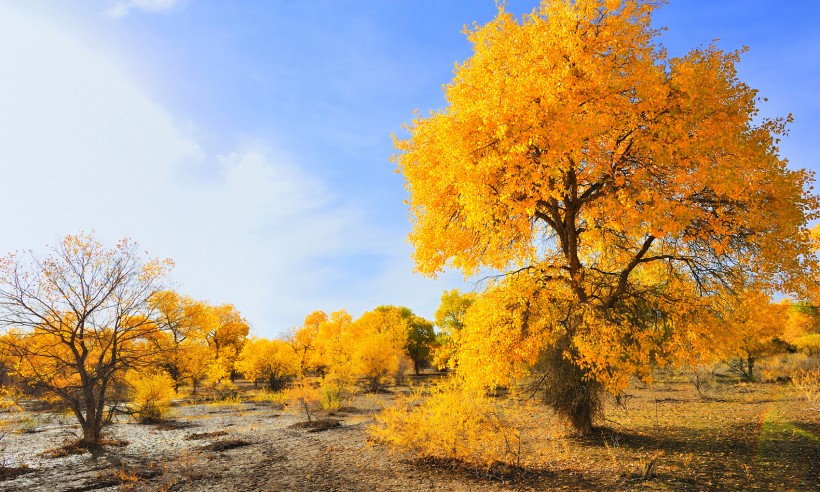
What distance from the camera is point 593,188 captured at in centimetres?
1037

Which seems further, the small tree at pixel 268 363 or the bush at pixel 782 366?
the small tree at pixel 268 363

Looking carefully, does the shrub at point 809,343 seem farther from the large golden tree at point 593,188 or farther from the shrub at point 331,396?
the shrub at point 331,396

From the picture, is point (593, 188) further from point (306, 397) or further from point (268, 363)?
point (268, 363)

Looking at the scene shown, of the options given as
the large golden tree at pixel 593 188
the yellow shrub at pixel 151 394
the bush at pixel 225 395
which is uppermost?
the large golden tree at pixel 593 188

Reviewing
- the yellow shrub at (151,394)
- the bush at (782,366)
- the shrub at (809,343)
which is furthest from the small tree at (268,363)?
the shrub at (809,343)

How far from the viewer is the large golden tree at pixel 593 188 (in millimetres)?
8547

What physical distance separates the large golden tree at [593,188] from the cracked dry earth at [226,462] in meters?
3.26

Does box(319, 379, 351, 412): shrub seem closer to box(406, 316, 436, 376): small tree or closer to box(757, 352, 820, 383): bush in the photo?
box(757, 352, 820, 383): bush

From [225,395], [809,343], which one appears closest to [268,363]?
[225,395]

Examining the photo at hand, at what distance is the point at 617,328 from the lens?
980 centimetres

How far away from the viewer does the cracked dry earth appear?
9344mm

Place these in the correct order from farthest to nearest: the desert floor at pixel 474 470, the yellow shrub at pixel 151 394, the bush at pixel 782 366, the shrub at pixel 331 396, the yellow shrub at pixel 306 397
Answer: the bush at pixel 782 366 → the shrub at pixel 331 396 → the yellow shrub at pixel 151 394 → the yellow shrub at pixel 306 397 → the desert floor at pixel 474 470

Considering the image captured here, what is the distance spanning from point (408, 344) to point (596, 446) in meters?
47.8

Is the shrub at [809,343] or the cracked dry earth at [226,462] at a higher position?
the shrub at [809,343]
